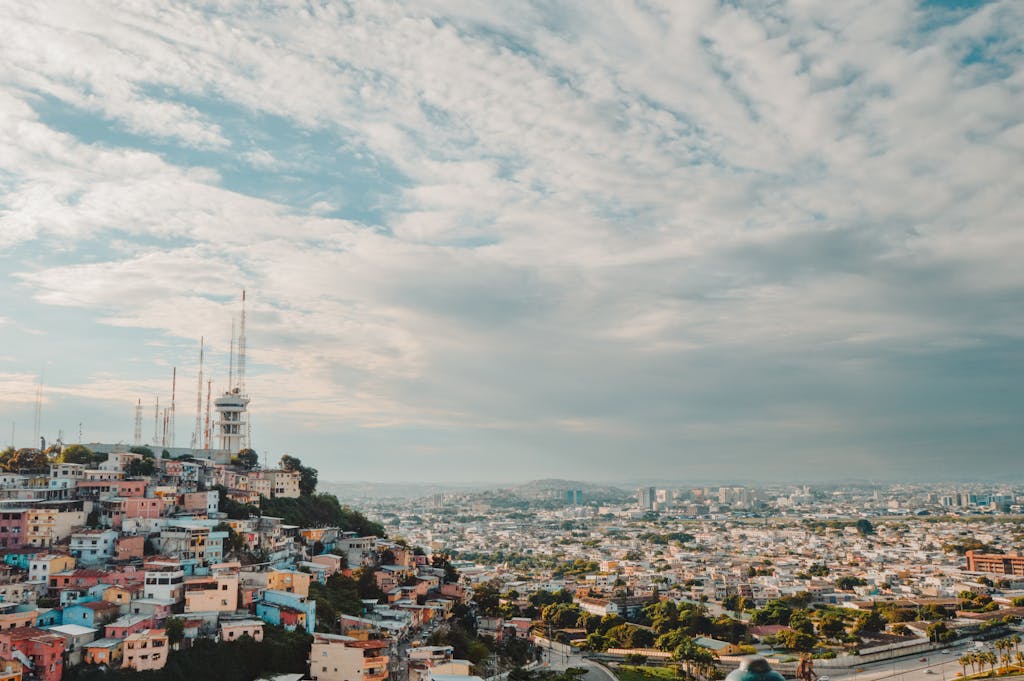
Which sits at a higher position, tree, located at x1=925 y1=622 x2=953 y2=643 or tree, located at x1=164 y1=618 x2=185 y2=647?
tree, located at x1=164 y1=618 x2=185 y2=647

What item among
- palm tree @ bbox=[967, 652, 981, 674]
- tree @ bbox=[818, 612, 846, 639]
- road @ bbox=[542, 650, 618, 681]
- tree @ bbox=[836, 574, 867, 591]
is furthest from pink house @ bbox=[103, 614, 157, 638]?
tree @ bbox=[836, 574, 867, 591]

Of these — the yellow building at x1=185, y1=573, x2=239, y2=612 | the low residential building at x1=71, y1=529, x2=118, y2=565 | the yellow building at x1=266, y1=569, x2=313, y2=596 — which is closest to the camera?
the yellow building at x1=185, y1=573, x2=239, y2=612

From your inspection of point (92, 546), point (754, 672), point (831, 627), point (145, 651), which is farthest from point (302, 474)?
point (754, 672)

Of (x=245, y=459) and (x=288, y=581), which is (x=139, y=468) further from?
(x=288, y=581)

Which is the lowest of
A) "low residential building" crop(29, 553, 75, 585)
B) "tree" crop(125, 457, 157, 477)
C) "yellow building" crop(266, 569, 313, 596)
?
"yellow building" crop(266, 569, 313, 596)

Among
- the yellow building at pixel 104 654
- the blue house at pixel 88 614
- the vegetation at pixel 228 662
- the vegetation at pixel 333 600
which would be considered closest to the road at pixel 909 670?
the vegetation at pixel 333 600

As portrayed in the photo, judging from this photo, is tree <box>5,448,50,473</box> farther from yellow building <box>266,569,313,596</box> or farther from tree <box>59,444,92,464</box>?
yellow building <box>266,569,313,596</box>

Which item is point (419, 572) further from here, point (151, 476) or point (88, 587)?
point (88, 587)

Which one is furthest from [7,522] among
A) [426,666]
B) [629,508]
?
[629,508]
